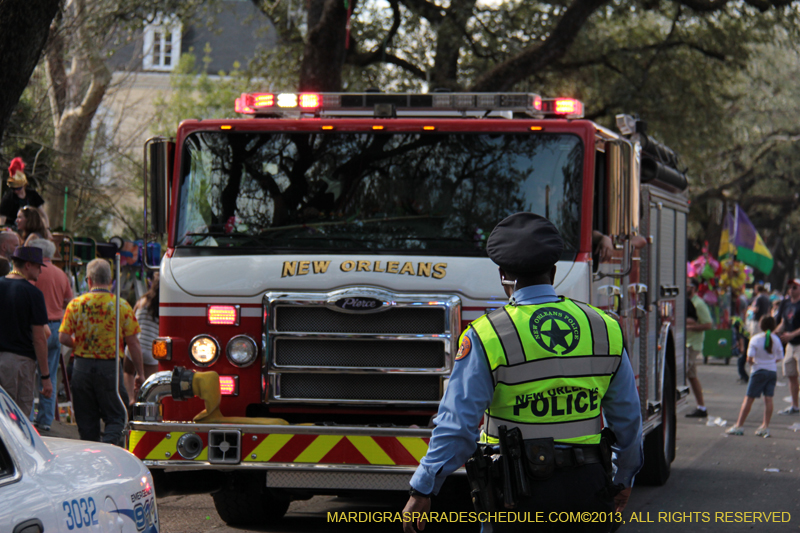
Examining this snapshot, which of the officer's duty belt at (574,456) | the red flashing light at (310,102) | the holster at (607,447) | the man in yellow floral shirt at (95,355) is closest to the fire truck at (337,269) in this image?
the red flashing light at (310,102)

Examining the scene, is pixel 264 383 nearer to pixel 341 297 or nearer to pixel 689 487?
pixel 341 297

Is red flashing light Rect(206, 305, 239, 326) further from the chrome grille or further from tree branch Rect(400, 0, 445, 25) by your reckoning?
tree branch Rect(400, 0, 445, 25)

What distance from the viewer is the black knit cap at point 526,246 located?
357 cm

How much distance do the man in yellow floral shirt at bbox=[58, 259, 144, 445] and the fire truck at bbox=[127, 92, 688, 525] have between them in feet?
6.53

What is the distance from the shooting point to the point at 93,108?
20.1m

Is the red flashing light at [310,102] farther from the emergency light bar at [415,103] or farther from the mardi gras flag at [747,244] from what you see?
the mardi gras flag at [747,244]

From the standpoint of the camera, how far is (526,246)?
141 inches

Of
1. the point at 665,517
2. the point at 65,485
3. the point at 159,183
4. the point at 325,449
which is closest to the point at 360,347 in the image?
the point at 325,449

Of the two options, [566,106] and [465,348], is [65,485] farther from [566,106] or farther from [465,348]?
[566,106]

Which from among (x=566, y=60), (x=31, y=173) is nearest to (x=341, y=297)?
(x=31, y=173)

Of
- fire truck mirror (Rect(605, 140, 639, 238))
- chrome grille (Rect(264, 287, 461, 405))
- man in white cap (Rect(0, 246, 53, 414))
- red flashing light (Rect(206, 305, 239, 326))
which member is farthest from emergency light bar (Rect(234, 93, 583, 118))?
man in white cap (Rect(0, 246, 53, 414))

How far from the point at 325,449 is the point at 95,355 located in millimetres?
3329

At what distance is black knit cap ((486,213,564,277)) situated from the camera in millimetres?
3572

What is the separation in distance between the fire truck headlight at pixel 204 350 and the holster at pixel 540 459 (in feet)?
11.3
